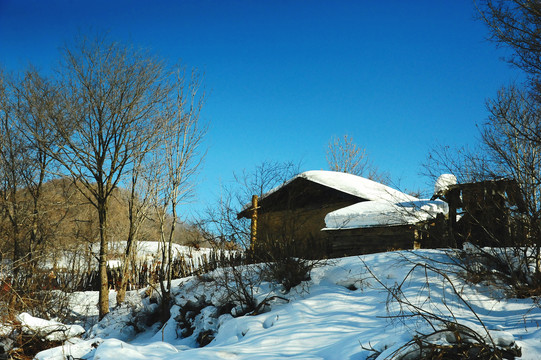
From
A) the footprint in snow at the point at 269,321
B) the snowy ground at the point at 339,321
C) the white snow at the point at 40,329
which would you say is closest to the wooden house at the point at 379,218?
the snowy ground at the point at 339,321

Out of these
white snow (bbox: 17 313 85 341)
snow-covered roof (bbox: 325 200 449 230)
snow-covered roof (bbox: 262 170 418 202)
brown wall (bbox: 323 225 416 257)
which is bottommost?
white snow (bbox: 17 313 85 341)


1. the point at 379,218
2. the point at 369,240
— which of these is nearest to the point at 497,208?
the point at 379,218

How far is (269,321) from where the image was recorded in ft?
26.6

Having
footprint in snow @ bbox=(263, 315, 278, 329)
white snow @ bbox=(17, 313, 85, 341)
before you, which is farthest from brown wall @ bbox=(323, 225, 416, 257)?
white snow @ bbox=(17, 313, 85, 341)

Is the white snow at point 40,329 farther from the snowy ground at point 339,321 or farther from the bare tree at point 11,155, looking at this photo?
the bare tree at point 11,155

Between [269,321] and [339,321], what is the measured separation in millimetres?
1587

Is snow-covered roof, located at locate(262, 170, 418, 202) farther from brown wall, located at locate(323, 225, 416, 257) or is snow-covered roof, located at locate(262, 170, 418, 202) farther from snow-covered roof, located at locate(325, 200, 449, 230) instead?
brown wall, located at locate(323, 225, 416, 257)

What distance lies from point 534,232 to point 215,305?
6.90m

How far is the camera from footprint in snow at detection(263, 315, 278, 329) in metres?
8.00

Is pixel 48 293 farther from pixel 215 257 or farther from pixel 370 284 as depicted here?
pixel 370 284

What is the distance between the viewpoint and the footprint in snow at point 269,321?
800 centimetres

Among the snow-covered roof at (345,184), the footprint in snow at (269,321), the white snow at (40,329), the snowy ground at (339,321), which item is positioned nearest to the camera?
the snowy ground at (339,321)

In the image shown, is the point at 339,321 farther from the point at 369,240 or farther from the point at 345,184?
the point at 345,184

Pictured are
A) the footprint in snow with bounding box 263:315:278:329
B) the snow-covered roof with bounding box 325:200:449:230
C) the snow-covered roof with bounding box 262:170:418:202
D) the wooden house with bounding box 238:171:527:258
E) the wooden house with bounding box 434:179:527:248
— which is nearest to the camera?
the wooden house with bounding box 434:179:527:248
